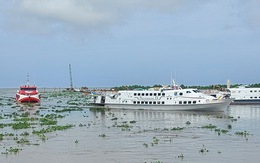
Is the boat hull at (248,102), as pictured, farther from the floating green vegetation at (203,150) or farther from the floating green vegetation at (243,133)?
the floating green vegetation at (203,150)

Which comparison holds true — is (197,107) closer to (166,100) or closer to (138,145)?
(166,100)

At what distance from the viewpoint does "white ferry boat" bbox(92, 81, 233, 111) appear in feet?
207

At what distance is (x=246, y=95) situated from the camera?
84438 millimetres

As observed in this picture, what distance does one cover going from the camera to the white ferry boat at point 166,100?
63000 mm

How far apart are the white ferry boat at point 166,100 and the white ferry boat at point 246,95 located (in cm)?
2167

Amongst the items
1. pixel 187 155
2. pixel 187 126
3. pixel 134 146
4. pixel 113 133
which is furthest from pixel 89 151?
pixel 187 126

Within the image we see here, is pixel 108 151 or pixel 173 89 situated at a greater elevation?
pixel 173 89

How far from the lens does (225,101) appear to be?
205 ft

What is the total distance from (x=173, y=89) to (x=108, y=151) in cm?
4091

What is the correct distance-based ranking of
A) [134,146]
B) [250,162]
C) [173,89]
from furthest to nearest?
1. [173,89]
2. [134,146]
3. [250,162]

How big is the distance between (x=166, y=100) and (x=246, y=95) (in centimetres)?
2584

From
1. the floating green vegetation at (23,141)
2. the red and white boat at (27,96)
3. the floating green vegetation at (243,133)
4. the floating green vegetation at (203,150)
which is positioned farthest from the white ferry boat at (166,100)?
the floating green vegetation at (23,141)

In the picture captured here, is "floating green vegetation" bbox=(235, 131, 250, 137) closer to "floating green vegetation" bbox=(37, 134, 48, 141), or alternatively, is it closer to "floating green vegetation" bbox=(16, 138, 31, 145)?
"floating green vegetation" bbox=(37, 134, 48, 141)

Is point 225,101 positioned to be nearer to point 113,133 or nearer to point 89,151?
point 113,133
